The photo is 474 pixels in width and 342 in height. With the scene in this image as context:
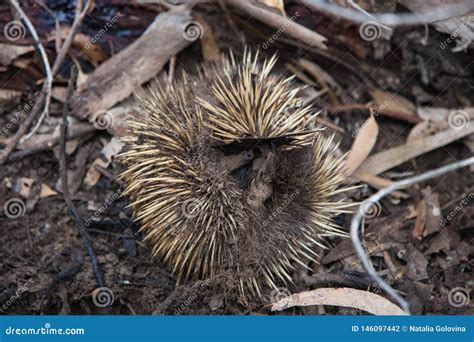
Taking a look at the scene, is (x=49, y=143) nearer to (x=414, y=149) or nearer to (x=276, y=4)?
(x=276, y=4)

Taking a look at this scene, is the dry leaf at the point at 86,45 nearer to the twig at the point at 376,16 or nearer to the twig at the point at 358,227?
the twig at the point at 376,16

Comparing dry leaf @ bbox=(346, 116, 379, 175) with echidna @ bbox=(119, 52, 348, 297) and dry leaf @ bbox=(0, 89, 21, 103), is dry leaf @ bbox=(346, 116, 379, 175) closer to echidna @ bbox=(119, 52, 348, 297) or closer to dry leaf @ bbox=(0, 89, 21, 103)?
echidna @ bbox=(119, 52, 348, 297)

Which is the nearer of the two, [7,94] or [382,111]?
[7,94]

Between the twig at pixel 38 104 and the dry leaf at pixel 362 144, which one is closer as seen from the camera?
the twig at pixel 38 104

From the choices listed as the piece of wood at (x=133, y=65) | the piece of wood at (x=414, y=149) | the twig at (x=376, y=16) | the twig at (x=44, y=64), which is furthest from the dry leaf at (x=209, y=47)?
the piece of wood at (x=414, y=149)

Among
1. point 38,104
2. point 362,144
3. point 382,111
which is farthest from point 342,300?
point 38,104
